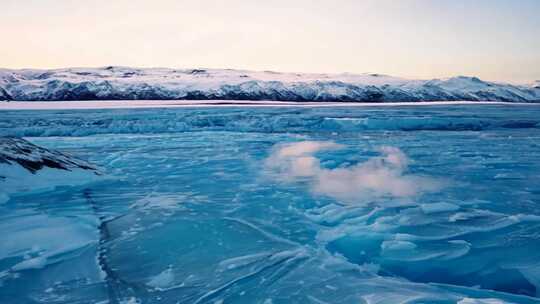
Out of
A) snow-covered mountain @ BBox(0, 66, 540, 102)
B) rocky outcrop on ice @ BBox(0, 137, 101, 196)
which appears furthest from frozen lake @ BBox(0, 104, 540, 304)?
snow-covered mountain @ BBox(0, 66, 540, 102)

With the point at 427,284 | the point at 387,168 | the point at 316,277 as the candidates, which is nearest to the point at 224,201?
the point at 316,277

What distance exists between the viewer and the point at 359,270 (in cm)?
347

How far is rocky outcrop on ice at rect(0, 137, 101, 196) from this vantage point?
6141mm

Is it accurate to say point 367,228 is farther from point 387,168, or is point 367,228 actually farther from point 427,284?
point 387,168

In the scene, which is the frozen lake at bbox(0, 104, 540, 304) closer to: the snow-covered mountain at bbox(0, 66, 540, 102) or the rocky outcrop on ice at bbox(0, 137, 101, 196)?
the rocky outcrop on ice at bbox(0, 137, 101, 196)

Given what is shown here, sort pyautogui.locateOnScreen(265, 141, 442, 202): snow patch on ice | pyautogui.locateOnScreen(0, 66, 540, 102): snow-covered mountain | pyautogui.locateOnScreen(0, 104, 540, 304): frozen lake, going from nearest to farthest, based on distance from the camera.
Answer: pyautogui.locateOnScreen(0, 104, 540, 304): frozen lake
pyautogui.locateOnScreen(265, 141, 442, 202): snow patch on ice
pyautogui.locateOnScreen(0, 66, 540, 102): snow-covered mountain

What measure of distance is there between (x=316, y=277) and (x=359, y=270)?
45cm

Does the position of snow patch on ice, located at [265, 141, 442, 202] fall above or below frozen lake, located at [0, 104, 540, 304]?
above

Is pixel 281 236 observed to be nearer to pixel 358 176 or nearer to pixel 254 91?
pixel 358 176

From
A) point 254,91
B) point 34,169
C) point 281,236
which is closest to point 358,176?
point 281,236

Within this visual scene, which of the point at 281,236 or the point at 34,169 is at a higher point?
the point at 34,169

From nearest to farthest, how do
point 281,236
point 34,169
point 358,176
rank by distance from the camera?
point 281,236 < point 34,169 < point 358,176

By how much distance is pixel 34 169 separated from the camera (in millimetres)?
6730

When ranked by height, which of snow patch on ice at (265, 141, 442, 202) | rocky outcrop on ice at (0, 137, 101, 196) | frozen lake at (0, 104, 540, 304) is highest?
rocky outcrop on ice at (0, 137, 101, 196)
